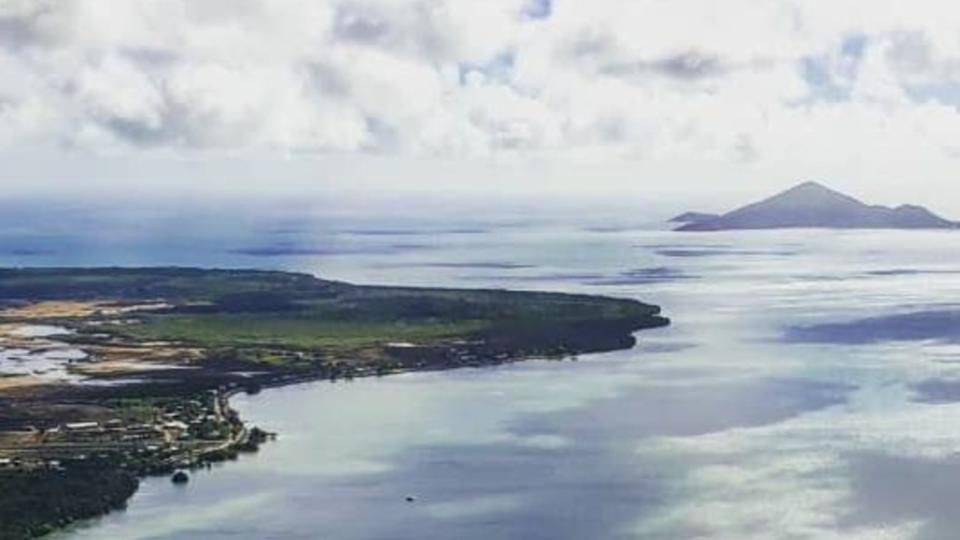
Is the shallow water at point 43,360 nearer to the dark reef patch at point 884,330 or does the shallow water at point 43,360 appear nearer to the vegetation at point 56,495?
the vegetation at point 56,495

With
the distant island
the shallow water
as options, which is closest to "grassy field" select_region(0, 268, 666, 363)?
the shallow water

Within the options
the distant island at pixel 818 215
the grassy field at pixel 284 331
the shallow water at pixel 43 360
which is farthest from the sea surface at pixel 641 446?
the distant island at pixel 818 215

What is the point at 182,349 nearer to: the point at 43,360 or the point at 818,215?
the point at 43,360

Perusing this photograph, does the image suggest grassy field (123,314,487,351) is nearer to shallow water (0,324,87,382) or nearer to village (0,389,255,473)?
shallow water (0,324,87,382)

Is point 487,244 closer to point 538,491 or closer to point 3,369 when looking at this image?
point 3,369

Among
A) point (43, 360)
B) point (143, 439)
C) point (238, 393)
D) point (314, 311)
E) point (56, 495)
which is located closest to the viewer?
point (56, 495)

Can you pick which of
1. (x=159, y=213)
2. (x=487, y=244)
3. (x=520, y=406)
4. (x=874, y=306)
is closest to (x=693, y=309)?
(x=874, y=306)

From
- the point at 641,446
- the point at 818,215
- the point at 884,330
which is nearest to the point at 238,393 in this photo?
the point at 641,446

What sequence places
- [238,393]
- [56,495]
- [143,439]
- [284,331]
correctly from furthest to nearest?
[284,331], [238,393], [143,439], [56,495]
